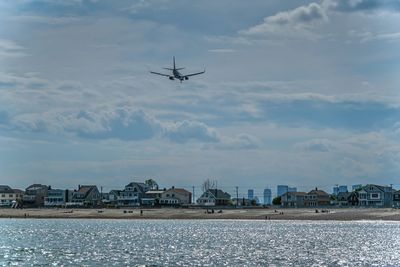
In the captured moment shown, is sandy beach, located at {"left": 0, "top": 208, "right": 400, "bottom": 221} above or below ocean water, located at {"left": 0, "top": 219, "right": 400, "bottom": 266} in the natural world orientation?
above

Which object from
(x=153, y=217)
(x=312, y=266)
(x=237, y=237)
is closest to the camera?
(x=312, y=266)

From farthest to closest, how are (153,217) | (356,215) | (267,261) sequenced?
(153,217) < (356,215) < (267,261)

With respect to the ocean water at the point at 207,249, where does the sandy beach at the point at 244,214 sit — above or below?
above

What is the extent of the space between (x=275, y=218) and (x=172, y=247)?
78.4 m

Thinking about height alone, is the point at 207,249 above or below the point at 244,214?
below

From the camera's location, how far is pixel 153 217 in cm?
16925

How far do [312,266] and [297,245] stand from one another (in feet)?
73.8

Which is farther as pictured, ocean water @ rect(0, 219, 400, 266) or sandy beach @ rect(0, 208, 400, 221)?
sandy beach @ rect(0, 208, 400, 221)

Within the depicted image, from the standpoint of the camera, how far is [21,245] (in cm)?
8669

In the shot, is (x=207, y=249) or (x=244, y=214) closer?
(x=207, y=249)

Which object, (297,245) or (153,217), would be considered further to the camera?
(153,217)

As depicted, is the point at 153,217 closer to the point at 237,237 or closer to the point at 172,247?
the point at 237,237

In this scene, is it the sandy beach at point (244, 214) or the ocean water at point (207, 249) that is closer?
the ocean water at point (207, 249)

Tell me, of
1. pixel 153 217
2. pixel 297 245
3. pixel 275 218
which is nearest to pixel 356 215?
pixel 275 218
